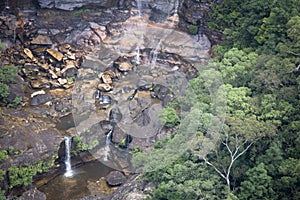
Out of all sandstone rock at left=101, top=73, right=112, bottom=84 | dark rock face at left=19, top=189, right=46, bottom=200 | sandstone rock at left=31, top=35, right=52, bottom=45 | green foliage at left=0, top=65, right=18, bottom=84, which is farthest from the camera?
sandstone rock at left=31, top=35, right=52, bottom=45

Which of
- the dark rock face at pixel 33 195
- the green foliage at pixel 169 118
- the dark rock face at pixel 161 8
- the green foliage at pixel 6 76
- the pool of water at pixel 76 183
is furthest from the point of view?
the dark rock face at pixel 161 8

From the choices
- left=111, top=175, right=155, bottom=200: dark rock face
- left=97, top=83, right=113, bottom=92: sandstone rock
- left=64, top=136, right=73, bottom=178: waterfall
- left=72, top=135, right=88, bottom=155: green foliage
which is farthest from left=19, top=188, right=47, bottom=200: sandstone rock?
left=97, top=83, right=113, bottom=92: sandstone rock

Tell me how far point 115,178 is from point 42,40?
13.9m

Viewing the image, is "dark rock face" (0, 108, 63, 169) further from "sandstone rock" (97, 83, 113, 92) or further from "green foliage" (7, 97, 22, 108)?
"sandstone rock" (97, 83, 113, 92)

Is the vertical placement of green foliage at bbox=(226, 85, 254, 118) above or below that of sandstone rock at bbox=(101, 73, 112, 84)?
above

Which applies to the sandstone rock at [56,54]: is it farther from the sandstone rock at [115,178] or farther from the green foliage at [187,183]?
the green foliage at [187,183]

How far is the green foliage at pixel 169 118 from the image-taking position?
2448 centimetres

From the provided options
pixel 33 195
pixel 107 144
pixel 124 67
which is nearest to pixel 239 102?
pixel 107 144

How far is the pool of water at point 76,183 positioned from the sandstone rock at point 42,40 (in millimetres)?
11828

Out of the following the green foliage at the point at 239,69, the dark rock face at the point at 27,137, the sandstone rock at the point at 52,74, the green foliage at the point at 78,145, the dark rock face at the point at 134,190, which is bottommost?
the dark rock face at the point at 134,190

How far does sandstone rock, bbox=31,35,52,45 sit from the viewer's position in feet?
106

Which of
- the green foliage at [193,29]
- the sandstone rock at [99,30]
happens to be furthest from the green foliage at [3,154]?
the green foliage at [193,29]

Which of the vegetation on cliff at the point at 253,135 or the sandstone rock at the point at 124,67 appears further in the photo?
the sandstone rock at the point at 124,67

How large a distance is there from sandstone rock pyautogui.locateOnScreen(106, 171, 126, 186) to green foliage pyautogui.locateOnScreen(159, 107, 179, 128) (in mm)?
3813
